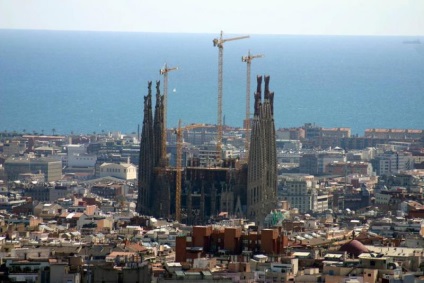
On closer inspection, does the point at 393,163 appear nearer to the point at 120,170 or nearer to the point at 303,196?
the point at 120,170

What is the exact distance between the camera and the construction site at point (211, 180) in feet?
257

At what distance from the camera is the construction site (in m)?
78.4

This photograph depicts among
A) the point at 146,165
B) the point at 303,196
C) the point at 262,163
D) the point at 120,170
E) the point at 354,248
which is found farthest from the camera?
the point at 120,170

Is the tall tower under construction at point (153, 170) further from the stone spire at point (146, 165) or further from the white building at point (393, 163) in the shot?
the white building at point (393, 163)

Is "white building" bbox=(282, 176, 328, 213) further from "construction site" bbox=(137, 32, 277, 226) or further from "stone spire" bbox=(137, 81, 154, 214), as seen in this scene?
"stone spire" bbox=(137, 81, 154, 214)

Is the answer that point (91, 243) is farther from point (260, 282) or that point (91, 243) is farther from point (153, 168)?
point (153, 168)

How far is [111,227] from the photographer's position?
223ft

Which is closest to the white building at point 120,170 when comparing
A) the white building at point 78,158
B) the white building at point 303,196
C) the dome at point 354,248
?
the white building at point 78,158

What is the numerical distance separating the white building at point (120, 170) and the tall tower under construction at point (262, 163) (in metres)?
23.2

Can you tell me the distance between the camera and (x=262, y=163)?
260 ft

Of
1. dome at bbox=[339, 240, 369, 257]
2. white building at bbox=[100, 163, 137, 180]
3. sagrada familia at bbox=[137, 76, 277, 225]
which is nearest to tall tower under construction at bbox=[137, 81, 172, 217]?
sagrada familia at bbox=[137, 76, 277, 225]

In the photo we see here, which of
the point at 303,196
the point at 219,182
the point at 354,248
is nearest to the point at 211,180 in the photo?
the point at 219,182

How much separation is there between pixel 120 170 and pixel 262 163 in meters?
25.9

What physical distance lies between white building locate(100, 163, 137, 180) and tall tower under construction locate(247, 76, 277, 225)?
23199mm
